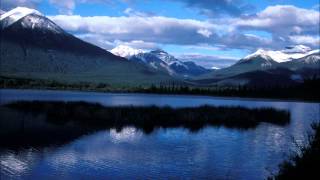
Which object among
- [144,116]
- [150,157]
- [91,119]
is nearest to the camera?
[150,157]

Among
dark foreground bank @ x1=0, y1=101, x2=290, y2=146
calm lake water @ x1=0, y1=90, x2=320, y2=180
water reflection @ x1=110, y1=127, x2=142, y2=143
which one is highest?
dark foreground bank @ x1=0, y1=101, x2=290, y2=146

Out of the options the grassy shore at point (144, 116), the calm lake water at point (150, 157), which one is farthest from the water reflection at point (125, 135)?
the grassy shore at point (144, 116)

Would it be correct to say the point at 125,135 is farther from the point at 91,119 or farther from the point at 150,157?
the point at 91,119

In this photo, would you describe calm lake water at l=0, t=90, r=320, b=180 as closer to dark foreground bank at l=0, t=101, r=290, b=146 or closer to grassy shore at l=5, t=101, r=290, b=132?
dark foreground bank at l=0, t=101, r=290, b=146

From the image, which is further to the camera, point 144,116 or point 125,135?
point 144,116

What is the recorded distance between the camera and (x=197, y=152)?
4059 cm

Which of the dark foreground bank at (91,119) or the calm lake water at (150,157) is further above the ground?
the dark foreground bank at (91,119)

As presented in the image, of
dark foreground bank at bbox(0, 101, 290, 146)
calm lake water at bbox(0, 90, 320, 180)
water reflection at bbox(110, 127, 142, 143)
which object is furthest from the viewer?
dark foreground bank at bbox(0, 101, 290, 146)

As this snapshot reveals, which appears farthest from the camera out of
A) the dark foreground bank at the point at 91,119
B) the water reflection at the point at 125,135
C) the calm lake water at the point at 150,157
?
the dark foreground bank at the point at 91,119

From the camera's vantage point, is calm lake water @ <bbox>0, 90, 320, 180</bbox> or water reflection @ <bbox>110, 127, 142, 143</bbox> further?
water reflection @ <bbox>110, 127, 142, 143</bbox>

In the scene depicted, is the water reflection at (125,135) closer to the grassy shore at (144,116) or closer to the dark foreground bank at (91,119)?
the dark foreground bank at (91,119)

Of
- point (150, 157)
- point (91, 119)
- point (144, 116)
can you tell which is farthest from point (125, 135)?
point (144, 116)

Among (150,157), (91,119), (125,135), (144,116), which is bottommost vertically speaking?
(150,157)

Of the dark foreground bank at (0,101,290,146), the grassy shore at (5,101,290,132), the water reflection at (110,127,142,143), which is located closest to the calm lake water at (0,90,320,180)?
the water reflection at (110,127,142,143)
